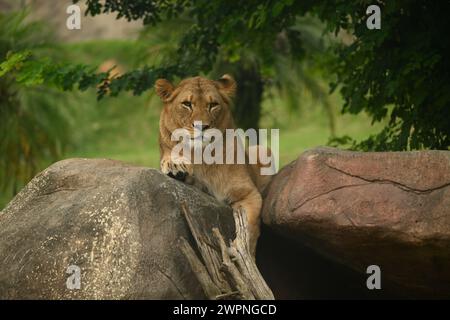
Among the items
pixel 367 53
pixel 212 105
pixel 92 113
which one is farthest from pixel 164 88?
pixel 92 113

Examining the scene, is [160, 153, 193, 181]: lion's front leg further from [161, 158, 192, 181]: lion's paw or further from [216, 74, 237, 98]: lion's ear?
[216, 74, 237, 98]: lion's ear

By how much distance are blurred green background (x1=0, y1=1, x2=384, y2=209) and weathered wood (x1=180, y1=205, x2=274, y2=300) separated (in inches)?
170

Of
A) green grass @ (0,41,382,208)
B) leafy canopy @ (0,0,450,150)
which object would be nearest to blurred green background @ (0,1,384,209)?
green grass @ (0,41,382,208)

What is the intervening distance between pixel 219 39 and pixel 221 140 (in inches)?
78.0

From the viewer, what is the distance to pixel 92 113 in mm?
17875

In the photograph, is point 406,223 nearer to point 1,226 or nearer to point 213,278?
point 213,278

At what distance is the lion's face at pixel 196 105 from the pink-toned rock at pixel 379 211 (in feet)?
2.42

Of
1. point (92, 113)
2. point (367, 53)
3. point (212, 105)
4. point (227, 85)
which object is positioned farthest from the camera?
point (92, 113)

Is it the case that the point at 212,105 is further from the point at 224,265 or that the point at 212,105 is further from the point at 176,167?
the point at 224,265

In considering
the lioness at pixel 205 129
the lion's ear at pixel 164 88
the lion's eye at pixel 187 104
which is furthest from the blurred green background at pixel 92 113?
the lion's eye at pixel 187 104

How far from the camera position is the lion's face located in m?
6.12

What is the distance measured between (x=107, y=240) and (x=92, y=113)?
1277cm

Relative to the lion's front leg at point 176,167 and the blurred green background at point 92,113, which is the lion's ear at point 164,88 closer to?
the lion's front leg at point 176,167
